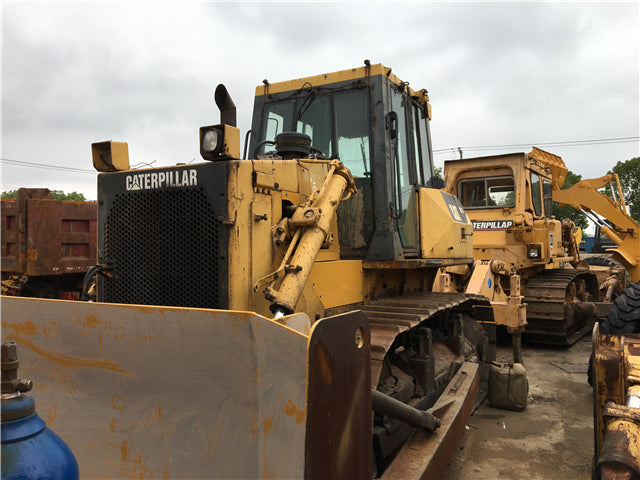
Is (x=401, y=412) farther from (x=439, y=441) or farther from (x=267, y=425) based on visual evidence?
(x=267, y=425)

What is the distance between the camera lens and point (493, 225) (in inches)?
366

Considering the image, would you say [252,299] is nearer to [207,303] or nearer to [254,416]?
[207,303]

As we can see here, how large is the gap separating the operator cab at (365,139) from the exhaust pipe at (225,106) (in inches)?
28.9

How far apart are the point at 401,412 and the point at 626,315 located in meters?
3.06

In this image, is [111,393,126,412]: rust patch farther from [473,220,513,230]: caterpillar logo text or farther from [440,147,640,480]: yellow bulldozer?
[473,220,513,230]: caterpillar logo text

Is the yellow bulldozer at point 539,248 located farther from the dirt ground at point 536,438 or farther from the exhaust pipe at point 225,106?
the exhaust pipe at point 225,106

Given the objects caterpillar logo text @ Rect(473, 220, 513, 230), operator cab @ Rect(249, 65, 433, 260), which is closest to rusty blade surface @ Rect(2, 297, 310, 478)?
operator cab @ Rect(249, 65, 433, 260)

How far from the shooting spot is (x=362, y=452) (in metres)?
2.36

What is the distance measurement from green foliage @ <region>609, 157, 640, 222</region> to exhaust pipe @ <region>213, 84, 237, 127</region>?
A: 3284cm

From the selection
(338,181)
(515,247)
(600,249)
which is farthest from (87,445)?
(600,249)

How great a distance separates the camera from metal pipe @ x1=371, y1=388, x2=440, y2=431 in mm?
2824

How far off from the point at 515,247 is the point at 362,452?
294 inches

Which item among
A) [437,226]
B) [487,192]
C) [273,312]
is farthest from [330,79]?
[487,192]

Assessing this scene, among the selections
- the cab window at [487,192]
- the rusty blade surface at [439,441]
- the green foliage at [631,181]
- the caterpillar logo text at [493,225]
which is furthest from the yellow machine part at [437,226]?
the green foliage at [631,181]
